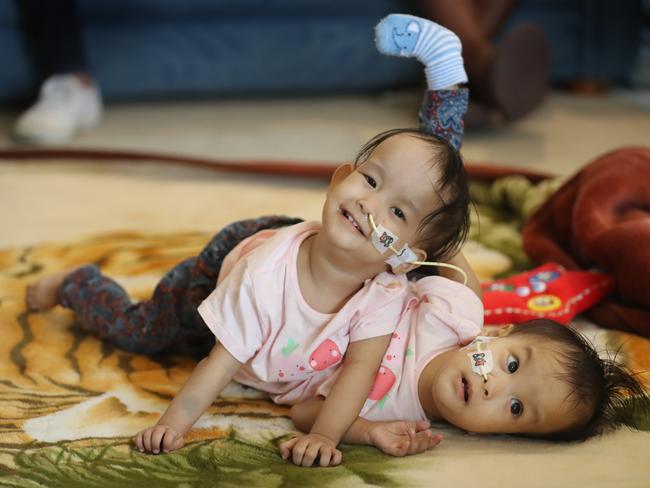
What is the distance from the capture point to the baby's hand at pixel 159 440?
0.94 metres

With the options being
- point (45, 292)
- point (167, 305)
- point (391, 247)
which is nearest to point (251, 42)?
point (45, 292)

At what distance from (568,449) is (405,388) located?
0.62 ft

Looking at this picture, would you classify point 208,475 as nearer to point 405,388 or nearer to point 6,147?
point 405,388

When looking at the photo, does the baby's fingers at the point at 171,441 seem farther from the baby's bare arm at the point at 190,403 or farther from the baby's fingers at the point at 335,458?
the baby's fingers at the point at 335,458

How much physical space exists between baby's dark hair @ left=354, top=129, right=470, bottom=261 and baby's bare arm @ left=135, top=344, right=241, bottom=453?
0.26 m

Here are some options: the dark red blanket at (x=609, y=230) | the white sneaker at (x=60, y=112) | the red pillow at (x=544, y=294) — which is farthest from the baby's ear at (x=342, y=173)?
the white sneaker at (x=60, y=112)

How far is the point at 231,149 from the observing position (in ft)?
7.55

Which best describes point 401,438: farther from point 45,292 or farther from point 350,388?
point 45,292

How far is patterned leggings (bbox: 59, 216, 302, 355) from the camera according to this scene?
1.14 metres

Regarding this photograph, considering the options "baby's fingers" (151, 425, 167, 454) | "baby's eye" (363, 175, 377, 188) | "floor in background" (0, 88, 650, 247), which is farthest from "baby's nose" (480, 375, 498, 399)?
"floor in background" (0, 88, 650, 247)

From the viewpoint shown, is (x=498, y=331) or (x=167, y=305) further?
(x=167, y=305)

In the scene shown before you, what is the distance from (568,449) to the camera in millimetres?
950

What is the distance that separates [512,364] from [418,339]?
11 centimetres

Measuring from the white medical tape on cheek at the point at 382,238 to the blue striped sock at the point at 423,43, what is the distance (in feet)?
0.83
